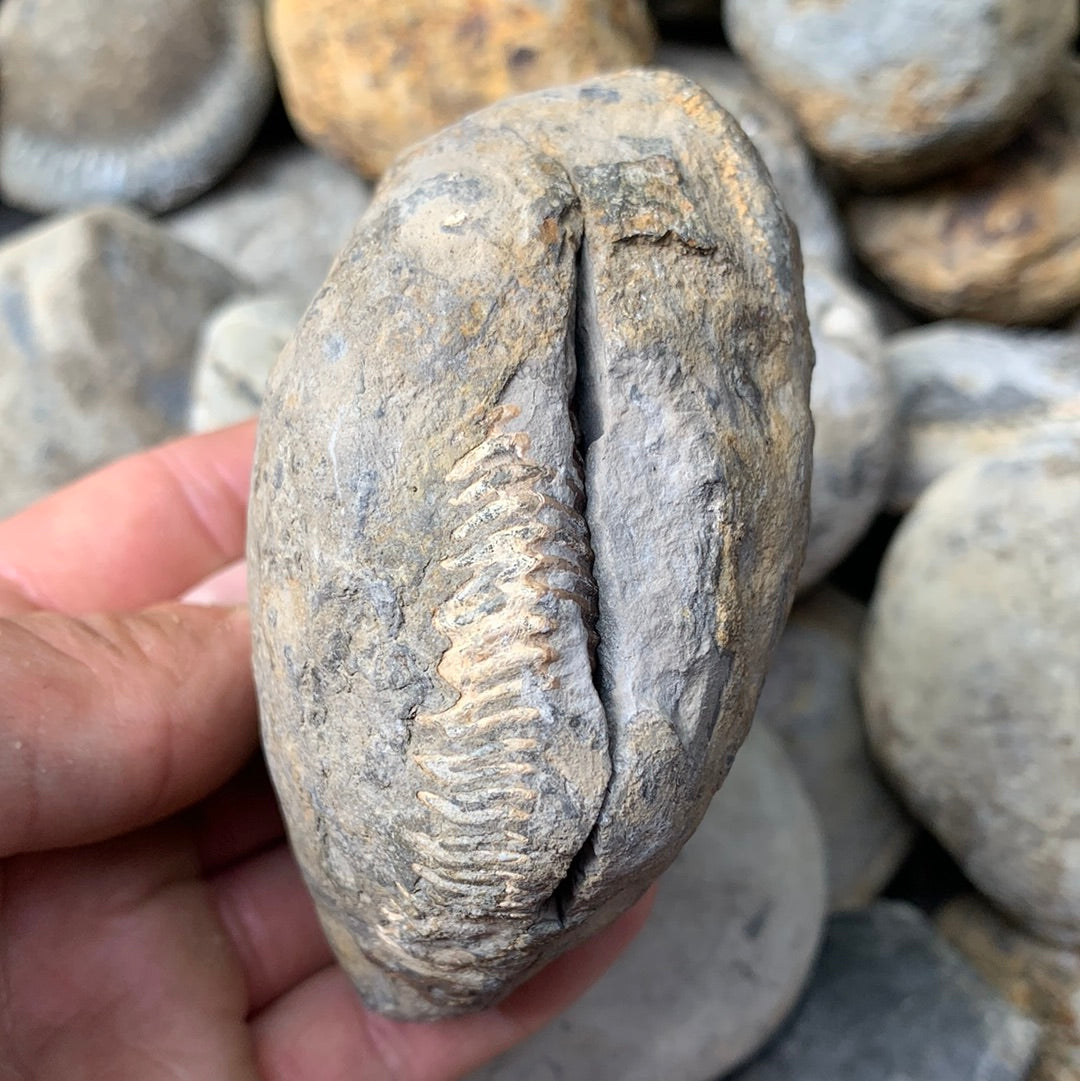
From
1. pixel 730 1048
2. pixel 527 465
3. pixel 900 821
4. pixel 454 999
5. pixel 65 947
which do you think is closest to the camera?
pixel 527 465

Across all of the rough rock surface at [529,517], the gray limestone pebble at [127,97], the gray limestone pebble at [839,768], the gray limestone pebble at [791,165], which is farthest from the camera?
the gray limestone pebble at [127,97]

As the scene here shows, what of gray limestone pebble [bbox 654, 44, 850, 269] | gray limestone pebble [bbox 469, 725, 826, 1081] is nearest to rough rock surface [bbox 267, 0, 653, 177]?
gray limestone pebble [bbox 654, 44, 850, 269]

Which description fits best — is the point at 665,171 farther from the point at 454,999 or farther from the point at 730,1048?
the point at 730,1048

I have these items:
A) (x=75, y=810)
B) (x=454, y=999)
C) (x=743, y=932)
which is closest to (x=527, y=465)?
(x=454, y=999)

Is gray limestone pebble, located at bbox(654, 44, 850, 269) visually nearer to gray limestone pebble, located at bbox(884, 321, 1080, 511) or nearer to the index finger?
gray limestone pebble, located at bbox(884, 321, 1080, 511)

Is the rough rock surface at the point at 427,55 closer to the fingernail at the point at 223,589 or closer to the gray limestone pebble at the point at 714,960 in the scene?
the fingernail at the point at 223,589

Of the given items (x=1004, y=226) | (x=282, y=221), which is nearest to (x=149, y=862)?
(x=282, y=221)

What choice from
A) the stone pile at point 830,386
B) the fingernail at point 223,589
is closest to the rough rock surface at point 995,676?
the stone pile at point 830,386
